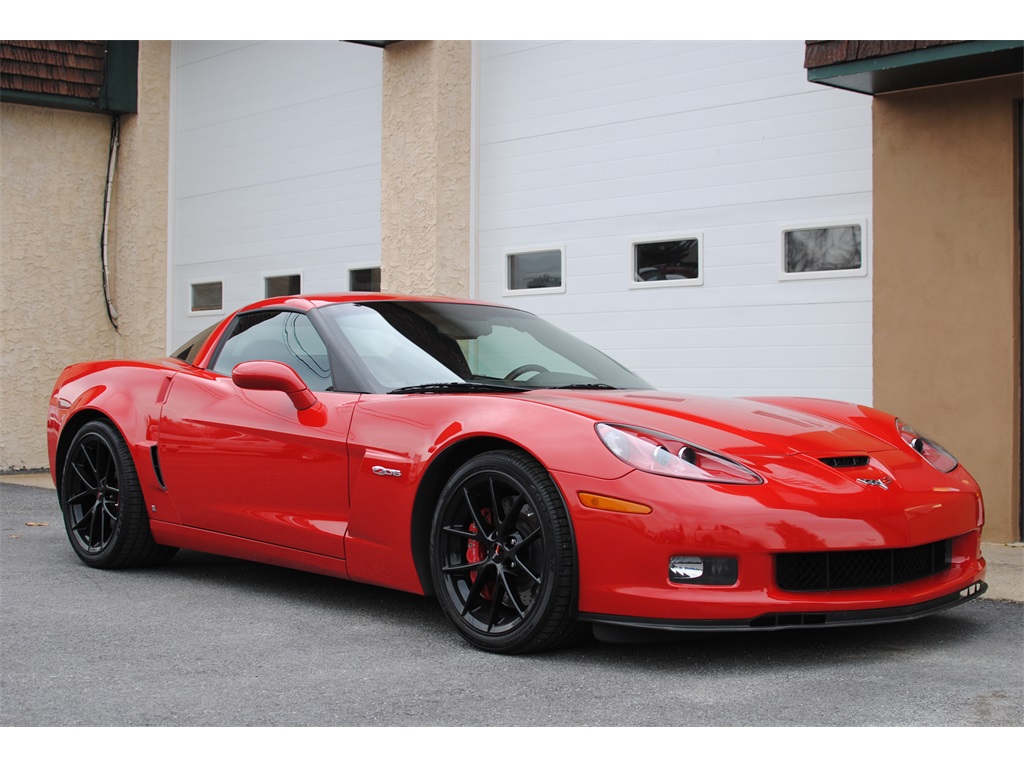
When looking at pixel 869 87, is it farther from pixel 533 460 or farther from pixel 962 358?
pixel 533 460

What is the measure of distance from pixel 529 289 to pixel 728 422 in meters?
5.88

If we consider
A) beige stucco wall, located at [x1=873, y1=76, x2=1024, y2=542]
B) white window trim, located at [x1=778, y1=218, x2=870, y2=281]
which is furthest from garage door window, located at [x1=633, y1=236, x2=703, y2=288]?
beige stucco wall, located at [x1=873, y1=76, x2=1024, y2=542]

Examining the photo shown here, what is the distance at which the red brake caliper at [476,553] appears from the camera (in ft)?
14.2

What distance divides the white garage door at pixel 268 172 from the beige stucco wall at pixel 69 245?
0.28m

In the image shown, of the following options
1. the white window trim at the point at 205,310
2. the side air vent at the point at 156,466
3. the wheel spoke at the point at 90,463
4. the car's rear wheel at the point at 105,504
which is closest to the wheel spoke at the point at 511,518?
the side air vent at the point at 156,466

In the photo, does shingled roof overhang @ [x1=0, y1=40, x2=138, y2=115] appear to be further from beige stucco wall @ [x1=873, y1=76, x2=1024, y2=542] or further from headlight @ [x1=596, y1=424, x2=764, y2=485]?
headlight @ [x1=596, y1=424, x2=764, y2=485]

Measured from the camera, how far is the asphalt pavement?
A: 3.38 metres

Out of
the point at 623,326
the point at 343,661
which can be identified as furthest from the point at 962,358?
the point at 343,661

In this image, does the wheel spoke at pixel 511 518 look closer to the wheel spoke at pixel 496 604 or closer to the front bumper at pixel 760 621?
the wheel spoke at pixel 496 604

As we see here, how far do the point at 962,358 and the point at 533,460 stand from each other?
4.06m

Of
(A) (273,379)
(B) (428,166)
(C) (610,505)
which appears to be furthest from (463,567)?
(B) (428,166)

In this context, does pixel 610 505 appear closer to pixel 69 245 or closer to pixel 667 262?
pixel 667 262

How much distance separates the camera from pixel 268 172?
1270 cm

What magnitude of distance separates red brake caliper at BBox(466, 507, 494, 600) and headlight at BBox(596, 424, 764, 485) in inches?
22.3
